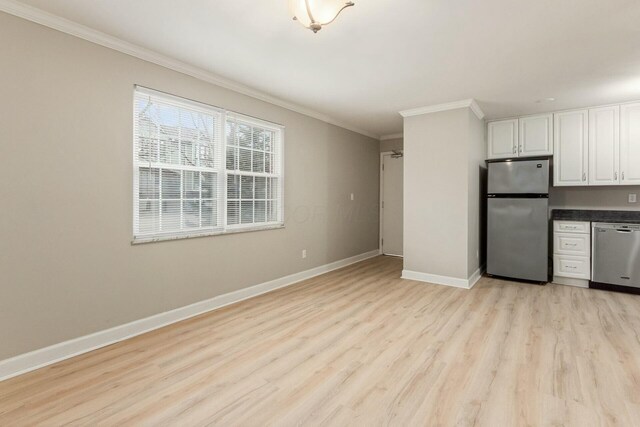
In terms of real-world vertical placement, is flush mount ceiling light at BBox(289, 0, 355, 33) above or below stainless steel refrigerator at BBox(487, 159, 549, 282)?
above

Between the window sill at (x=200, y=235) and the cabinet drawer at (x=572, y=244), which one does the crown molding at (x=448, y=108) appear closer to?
the cabinet drawer at (x=572, y=244)

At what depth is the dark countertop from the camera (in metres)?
4.15

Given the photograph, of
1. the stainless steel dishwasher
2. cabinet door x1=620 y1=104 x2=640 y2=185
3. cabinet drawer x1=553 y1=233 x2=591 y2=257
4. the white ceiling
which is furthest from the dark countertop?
the white ceiling

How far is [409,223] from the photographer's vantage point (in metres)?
4.75

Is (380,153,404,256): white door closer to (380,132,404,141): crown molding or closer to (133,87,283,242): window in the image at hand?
(380,132,404,141): crown molding

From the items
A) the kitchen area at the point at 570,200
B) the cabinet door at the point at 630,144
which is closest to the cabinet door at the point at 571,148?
the kitchen area at the point at 570,200

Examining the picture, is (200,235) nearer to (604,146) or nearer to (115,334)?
(115,334)

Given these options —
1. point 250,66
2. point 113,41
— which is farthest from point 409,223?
point 113,41

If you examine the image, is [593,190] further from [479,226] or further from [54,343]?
[54,343]

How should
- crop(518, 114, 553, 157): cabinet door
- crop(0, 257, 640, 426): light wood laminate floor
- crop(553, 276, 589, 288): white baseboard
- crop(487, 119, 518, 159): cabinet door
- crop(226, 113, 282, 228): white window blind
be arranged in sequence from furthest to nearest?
crop(487, 119, 518, 159): cabinet door
crop(518, 114, 553, 157): cabinet door
crop(553, 276, 589, 288): white baseboard
crop(226, 113, 282, 228): white window blind
crop(0, 257, 640, 426): light wood laminate floor

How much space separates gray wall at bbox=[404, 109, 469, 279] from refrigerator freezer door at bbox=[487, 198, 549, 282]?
0.74 metres

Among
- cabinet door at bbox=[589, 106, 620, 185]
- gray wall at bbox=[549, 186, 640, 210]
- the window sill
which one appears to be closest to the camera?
the window sill

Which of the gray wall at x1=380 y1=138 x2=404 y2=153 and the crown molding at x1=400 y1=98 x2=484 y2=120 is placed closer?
the crown molding at x1=400 y1=98 x2=484 y2=120

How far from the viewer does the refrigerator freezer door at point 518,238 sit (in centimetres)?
438
